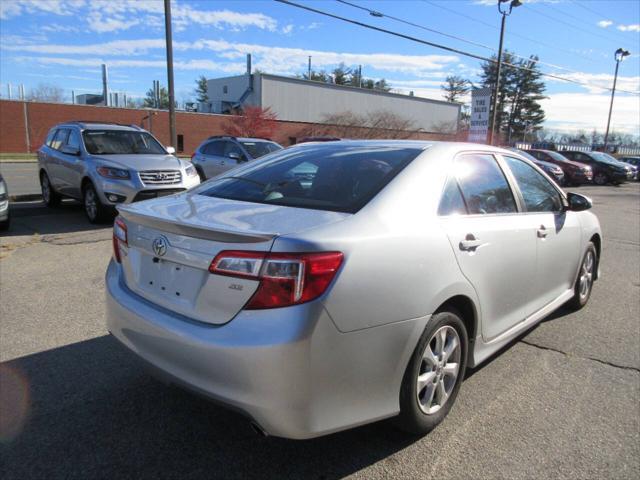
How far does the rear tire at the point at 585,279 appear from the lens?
489 cm

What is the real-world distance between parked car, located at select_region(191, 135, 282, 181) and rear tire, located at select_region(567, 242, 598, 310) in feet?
29.9

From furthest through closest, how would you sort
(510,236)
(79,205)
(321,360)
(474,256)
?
1. (79,205)
2. (510,236)
3. (474,256)
4. (321,360)

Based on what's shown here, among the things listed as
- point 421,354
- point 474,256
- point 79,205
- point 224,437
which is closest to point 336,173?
point 474,256

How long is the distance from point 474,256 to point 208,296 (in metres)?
1.59

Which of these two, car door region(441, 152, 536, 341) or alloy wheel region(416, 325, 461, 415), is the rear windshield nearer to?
car door region(441, 152, 536, 341)

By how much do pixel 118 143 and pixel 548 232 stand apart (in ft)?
27.8

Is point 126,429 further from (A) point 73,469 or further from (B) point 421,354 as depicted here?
(B) point 421,354

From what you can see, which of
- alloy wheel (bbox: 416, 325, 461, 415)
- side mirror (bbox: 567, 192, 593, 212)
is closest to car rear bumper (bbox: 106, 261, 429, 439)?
alloy wheel (bbox: 416, 325, 461, 415)

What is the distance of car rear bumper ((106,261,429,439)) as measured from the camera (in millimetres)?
2094

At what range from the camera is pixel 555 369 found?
3.75m

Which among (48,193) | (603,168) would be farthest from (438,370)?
(603,168)

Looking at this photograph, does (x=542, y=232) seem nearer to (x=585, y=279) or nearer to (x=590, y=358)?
(x=590, y=358)

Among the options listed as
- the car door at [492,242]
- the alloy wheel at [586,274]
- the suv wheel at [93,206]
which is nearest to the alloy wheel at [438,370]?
the car door at [492,242]

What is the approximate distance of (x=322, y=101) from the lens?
51719 millimetres
